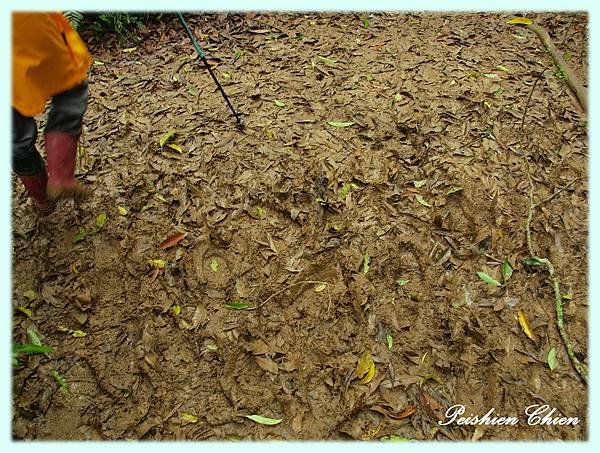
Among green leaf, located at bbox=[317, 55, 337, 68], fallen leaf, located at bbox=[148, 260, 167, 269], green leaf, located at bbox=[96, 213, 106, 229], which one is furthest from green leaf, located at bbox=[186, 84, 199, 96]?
fallen leaf, located at bbox=[148, 260, 167, 269]

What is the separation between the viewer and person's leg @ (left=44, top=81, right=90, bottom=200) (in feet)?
7.09

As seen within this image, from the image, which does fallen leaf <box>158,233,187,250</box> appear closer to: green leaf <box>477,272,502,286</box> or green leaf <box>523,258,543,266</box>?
green leaf <box>477,272,502,286</box>

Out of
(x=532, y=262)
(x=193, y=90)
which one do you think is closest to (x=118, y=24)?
(x=193, y=90)

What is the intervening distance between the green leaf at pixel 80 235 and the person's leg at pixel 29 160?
0.22 metres

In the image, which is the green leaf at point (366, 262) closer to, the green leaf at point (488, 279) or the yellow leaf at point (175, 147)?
the green leaf at point (488, 279)

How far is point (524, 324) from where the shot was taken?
2.53 metres

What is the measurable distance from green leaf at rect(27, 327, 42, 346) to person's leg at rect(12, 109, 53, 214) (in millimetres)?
718

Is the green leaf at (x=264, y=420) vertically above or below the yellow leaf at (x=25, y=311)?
below

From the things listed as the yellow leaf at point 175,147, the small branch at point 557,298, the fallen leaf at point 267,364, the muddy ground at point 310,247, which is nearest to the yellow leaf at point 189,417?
the muddy ground at point 310,247

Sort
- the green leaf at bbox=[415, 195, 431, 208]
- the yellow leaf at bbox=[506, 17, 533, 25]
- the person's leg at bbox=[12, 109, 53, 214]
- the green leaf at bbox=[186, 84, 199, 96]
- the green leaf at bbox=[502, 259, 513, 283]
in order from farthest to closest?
the yellow leaf at bbox=[506, 17, 533, 25] → the green leaf at bbox=[186, 84, 199, 96] → the green leaf at bbox=[415, 195, 431, 208] → the green leaf at bbox=[502, 259, 513, 283] → the person's leg at bbox=[12, 109, 53, 214]

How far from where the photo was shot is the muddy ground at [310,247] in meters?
2.31

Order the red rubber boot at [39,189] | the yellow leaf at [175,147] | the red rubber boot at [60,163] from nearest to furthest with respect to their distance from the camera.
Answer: the red rubber boot at [60,163]
the red rubber boot at [39,189]
the yellow leaf at [175,147]

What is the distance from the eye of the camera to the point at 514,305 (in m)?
2.60
